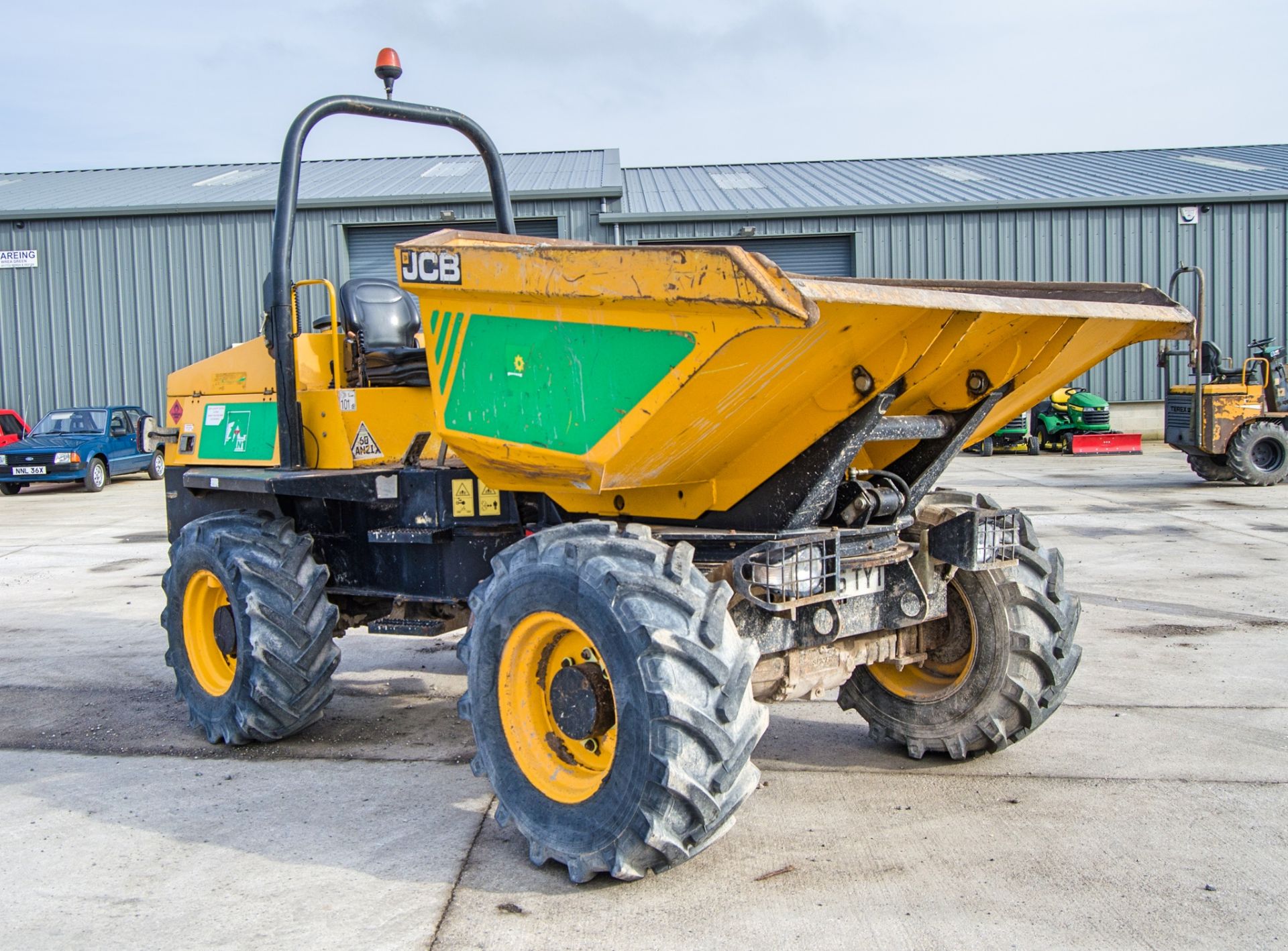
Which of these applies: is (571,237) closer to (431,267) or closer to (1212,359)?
(1212,359)

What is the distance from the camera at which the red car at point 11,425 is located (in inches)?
888

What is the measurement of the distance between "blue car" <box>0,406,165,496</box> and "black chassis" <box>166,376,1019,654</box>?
49.7 ft

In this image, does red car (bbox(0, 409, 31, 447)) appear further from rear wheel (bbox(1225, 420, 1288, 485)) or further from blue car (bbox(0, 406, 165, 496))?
rear wheel (bbox(1225, 420, 1288, 485))

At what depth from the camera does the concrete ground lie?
11.3 ft

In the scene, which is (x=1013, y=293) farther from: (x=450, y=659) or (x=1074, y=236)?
(x=1074, y=236)

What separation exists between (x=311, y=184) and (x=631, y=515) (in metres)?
24.6

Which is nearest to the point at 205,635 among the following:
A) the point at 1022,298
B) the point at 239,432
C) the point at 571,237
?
the point at 239,432

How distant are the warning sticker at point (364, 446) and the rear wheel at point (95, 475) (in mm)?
16763

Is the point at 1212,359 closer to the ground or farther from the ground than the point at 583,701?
farther from the ground

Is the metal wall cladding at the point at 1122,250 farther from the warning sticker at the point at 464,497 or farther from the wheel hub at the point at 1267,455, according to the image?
the warning sticker at the point at 464,497

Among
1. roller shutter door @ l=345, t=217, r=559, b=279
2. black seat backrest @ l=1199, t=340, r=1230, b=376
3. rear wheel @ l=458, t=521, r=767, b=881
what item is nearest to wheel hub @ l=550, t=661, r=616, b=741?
rear wheel @ l=458, t=521, r=767, b=881

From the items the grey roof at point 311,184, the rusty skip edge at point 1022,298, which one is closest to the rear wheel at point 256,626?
the rusty skip edge at point 1022,298

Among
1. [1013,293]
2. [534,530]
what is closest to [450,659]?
[534,530]

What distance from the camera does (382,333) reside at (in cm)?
547
